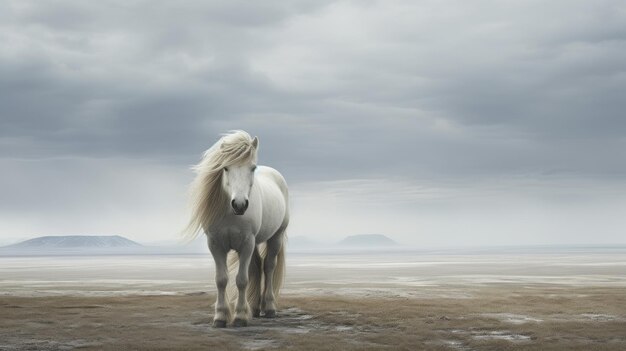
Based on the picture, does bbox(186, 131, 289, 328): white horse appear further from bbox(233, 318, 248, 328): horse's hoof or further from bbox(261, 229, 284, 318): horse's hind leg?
bbox(261, 229, 284, 318): horse's hind leg

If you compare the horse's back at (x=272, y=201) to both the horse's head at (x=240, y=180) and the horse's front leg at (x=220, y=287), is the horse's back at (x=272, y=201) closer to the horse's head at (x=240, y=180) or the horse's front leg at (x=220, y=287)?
the horse's front leg at (x=220, y=287)

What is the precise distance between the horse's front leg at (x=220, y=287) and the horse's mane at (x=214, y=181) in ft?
1.30

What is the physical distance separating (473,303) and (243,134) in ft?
19.0

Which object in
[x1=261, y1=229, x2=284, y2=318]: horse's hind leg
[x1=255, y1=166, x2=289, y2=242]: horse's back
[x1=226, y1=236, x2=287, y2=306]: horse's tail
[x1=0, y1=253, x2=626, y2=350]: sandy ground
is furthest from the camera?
[x1=226, y1=236, x2=287, y2=306]: horse's tail

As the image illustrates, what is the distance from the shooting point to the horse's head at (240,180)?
926 cm

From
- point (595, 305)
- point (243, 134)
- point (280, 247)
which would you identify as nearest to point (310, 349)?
point (243, 134)

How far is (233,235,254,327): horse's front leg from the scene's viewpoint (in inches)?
400

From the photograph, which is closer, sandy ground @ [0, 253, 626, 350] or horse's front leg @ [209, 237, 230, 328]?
sandy ground @ [0, 253, 626, 350]

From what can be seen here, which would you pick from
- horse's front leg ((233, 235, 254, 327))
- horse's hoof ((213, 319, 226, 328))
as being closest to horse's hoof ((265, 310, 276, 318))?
horse's front leg ((233, 235, 254, 327))

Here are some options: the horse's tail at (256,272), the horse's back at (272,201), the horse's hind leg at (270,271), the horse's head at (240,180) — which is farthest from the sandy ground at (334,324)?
the horse's head at (240,180)

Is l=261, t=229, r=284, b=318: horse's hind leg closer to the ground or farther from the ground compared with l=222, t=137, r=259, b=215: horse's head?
closer to the ground

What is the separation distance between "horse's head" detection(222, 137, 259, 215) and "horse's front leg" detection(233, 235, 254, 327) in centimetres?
83

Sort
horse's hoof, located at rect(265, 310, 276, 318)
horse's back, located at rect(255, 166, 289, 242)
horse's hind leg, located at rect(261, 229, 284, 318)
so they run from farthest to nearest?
Result: horse's hind leg, located at rect(261, 229, 284, 318) < horse's hoof, located at rect(265, 310, 276, 318) < horse's back, located at rect(255, 166, 289, 242)

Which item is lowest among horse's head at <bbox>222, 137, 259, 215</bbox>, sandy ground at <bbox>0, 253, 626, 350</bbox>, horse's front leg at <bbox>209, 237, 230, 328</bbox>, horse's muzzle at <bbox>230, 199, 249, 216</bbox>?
sandy ground at <bbox>0, 253, 626, 350</bbox>
